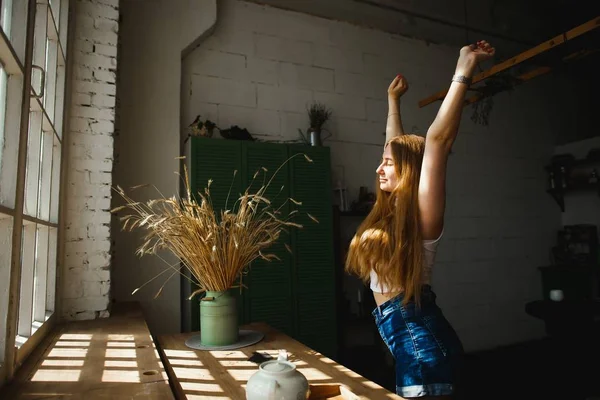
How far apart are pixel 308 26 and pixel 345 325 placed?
3.06 metres

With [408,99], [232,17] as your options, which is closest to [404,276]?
[232,17]

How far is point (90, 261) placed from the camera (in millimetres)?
2420

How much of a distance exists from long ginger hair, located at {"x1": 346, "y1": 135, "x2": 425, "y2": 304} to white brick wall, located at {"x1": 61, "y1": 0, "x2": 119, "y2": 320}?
1.61m

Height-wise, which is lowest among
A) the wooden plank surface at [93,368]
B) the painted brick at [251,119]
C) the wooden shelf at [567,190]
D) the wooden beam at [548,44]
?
the wooden plank surface at [93,368]

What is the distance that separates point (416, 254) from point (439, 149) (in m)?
0.39

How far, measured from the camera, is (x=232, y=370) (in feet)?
5.07

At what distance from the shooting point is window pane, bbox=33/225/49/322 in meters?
1.92

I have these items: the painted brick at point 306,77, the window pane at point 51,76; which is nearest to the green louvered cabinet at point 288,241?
the painted brick at point 306,77

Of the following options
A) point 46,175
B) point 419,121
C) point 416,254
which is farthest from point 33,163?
point 419,121

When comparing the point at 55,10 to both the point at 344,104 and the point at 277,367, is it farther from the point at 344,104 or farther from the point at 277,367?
the point at 344,104

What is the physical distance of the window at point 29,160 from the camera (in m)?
1.25

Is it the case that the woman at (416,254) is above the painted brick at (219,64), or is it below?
below

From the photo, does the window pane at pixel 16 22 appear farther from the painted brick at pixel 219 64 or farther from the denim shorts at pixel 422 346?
the painted brick at pixel 219 64

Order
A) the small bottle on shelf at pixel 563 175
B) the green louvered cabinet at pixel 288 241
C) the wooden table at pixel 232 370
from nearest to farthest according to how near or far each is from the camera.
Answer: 1. the wooden table at pixel 232 370
2. the green louvered cabinet at pixel 288 241
3. the small bottle on shelf at pixel 563 175
